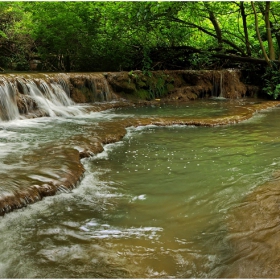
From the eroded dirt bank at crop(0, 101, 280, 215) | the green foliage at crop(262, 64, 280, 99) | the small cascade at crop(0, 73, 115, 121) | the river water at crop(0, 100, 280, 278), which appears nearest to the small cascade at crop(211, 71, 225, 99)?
the green foliage at crop(262, 64, 280, 99)

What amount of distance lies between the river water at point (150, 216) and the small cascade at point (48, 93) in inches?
105

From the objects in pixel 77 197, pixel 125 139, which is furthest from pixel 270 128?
pixel 77 197

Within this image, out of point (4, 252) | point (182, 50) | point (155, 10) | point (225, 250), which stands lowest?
point (225, 250)

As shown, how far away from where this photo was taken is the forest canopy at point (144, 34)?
13.2 metres

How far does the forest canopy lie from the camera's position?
13164mm

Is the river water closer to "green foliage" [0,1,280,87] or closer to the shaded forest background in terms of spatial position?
"green foliage" [0,1,280,87]

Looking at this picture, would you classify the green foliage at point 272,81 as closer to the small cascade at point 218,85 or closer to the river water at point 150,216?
the small cascade at point 218,85

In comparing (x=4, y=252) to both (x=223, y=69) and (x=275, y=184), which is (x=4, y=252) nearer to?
(x=275, y=184)

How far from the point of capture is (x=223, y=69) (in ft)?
49.9

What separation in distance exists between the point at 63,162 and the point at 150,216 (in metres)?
1.72

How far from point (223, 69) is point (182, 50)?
2.12 meters

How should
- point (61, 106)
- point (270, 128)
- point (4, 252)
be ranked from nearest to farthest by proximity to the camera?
point (4, 252) < point (270, 128) < point (61, 106)

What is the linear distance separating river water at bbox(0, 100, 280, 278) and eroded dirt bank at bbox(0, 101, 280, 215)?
0.07 m

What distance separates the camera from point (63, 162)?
4535 mm
